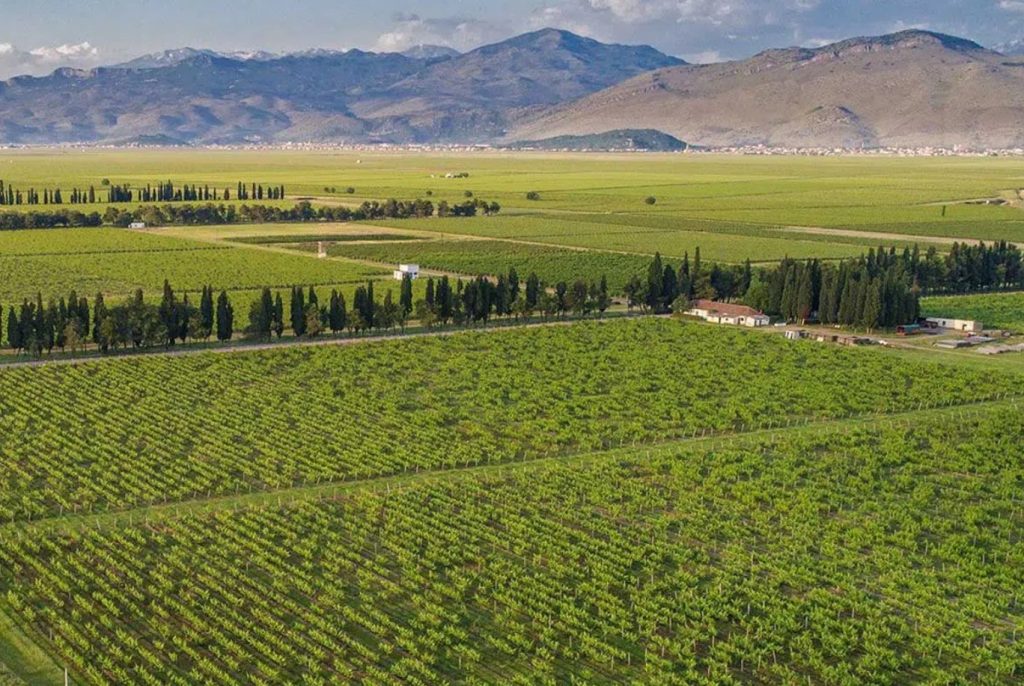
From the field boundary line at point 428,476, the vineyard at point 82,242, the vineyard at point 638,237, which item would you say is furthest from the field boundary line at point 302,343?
the vineyard at point 82,242

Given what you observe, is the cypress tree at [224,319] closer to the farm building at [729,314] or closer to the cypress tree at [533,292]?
the cypress tree at [533,292]

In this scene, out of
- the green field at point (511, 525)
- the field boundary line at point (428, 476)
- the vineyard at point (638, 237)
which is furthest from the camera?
the vineyard at point (638, 237)

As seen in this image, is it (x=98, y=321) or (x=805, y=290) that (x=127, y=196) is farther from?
(x=805, y=290)

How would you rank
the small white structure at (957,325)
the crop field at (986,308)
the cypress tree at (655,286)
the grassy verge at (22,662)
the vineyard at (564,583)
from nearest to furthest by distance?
the grassy verge at (22,662) < the vineyard at (564,583) < the small white structure at (957,325) < the crop field at (986,308) < the cypress tree at (655,286)

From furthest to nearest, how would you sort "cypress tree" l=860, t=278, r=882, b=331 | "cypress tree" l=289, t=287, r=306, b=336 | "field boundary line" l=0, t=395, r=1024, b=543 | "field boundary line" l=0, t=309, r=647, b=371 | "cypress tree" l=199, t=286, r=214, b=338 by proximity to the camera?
1. "cypress tree" l=860, t=278, r=882, b=331
2. "cypress tree" l=289, t=287, r=306, b=336
3. "cypress tree" l=199, t=286, r=214, b=338
4. "field boundary line" l=0, t=309, r=647, b=371
5. "field boundary line" l=0, t=395, r=1024, b=543

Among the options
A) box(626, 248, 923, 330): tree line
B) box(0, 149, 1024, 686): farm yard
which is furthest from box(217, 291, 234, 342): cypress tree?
box(626, 248, 923, 330): tree line

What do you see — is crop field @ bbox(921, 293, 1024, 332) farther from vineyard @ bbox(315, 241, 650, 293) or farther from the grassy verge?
the grassy verge

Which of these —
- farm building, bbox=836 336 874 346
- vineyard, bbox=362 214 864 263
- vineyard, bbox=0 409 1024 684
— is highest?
vineyard, bbox=362 214 864 263
